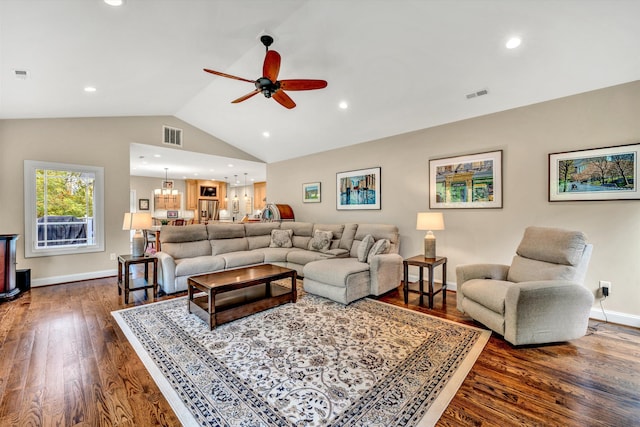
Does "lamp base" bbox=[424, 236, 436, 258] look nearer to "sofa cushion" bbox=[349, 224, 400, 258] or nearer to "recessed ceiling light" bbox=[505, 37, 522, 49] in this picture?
"sofa cushion" bbox=[349, 224, 400, 258]

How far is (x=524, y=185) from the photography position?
11.7ft

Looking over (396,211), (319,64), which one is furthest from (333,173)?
(319,64)

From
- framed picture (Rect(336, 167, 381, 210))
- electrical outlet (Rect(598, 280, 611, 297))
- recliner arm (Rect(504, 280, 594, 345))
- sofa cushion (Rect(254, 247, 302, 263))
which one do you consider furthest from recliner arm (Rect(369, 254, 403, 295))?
electrical outlet (Rect(598, 280, 611, 297))

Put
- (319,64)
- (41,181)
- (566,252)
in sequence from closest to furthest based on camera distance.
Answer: (566,252) → (319,64) → (41,181)

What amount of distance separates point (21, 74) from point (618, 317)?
7.18 metres

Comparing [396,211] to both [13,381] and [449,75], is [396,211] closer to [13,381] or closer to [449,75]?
[449,75]

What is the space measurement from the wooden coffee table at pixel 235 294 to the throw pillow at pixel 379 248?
123 centimetres

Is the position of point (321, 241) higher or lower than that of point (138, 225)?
lower

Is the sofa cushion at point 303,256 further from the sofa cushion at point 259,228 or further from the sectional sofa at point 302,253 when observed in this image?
the sofa cushion at point 259,228

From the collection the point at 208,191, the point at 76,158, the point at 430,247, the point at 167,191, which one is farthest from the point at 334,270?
the point at 208,191

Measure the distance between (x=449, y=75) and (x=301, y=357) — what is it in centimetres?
355

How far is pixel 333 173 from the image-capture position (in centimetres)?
593

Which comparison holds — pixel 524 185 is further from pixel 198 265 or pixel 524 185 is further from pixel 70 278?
pixel 70 278

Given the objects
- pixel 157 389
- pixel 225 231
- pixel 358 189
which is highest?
pixel 358 189
